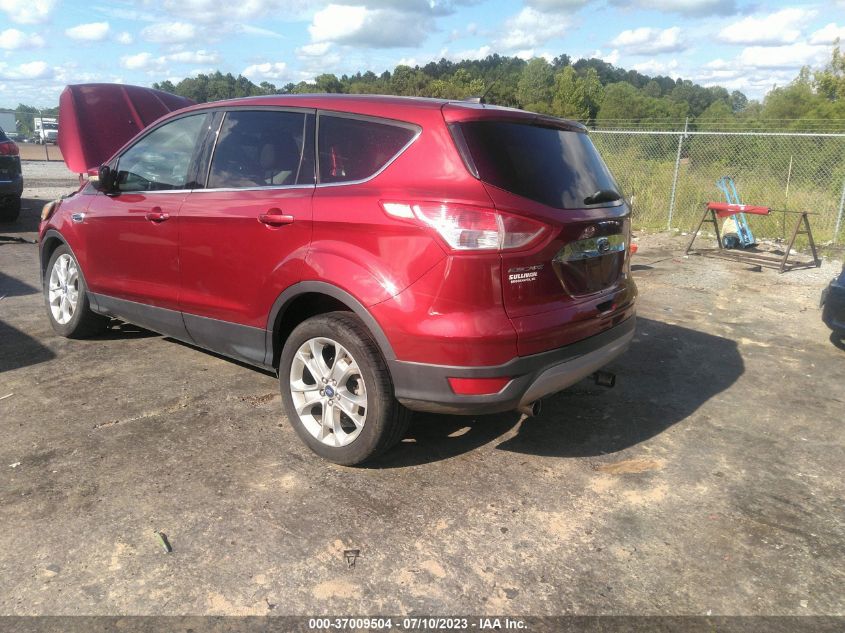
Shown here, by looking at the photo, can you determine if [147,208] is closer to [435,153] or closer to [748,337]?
[435,153]

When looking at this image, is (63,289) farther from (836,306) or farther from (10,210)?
(10,210)

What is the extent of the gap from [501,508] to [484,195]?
56.7 inches

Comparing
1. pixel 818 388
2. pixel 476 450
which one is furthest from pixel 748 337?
Answer: pixel 476 450

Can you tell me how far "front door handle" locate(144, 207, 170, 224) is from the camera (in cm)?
414

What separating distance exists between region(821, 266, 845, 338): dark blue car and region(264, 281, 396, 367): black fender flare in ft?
13.6

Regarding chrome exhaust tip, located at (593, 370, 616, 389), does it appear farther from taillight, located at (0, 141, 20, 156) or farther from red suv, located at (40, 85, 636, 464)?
taillight, located at (0, 141, 20, 156)

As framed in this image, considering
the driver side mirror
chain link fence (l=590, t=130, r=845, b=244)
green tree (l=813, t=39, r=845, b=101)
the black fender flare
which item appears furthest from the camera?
green tree (l=813, t=39, r=845, b=101)

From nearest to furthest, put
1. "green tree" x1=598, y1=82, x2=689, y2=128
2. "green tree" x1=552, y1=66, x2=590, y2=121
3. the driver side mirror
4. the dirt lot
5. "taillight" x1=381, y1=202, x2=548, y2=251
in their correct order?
1. the dirt lot
2. "taillight" x1=381, y1=202, x2=548, y2=251
3. the driver side mirror
4. "green tree" x1=598, y1=82, x2=689, y2=128
5. "green tree" x1=552, y1=66, x2=590, y2=121

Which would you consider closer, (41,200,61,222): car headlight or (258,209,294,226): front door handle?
(258,209,294,226): front door handle

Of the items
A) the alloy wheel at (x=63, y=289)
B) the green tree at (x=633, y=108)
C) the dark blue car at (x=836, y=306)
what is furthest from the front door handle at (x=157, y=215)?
the green tree at (x=633, y=108)

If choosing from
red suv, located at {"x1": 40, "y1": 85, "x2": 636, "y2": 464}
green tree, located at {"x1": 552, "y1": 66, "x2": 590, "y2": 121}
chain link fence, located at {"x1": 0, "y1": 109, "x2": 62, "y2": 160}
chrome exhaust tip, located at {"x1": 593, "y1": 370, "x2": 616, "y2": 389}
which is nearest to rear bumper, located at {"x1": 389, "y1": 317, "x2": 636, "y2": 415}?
red suv, located at {"x1": 40, "y1": 85, "x2": 636, "y2": 464}

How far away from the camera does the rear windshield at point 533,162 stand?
2.95m

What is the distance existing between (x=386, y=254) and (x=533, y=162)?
839 mm

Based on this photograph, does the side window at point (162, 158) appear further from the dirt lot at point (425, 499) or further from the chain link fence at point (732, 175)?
the chain link fence at point (732, 175)
